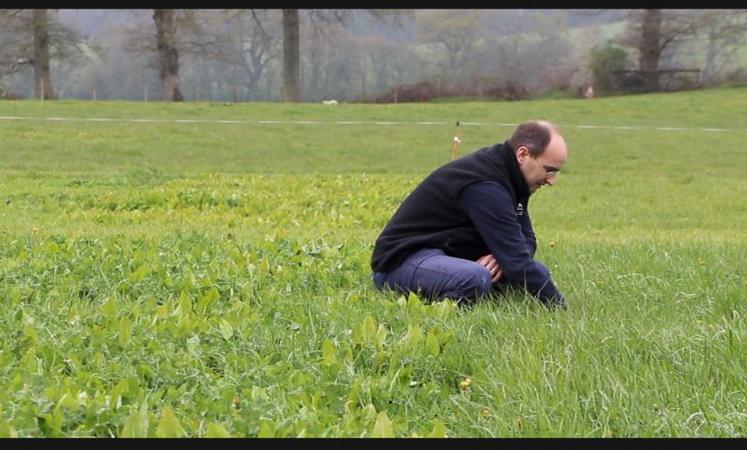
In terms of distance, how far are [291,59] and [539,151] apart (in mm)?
33759

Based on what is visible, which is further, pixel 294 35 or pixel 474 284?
pixel 294 35

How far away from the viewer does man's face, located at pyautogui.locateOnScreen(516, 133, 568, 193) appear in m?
5.16

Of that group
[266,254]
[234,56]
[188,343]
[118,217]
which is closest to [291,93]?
[234,56]

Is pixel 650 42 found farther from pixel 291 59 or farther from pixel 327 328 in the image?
pixel 327 328

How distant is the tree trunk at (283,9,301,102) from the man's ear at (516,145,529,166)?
33126 mm

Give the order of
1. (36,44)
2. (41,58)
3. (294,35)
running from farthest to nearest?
(41,58) → (36,44) → (294,35)

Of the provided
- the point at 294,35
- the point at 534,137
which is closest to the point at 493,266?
the point at 534,137

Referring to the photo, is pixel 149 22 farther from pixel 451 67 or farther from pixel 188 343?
pixel 188 343

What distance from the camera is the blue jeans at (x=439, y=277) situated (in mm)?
5227

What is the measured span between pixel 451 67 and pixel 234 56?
1071cm

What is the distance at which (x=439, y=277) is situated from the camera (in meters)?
5.28

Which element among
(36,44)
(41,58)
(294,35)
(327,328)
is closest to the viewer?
(327,328)

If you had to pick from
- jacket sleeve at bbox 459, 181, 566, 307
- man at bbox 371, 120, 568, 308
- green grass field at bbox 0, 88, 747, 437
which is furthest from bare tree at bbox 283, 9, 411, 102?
jacket sleeve at bbox 459, 181, 566, 307

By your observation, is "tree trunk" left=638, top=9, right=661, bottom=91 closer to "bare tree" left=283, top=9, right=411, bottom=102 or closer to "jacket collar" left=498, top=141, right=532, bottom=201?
→ "bare tree" left=283, top=9, right=411, bottom=102
